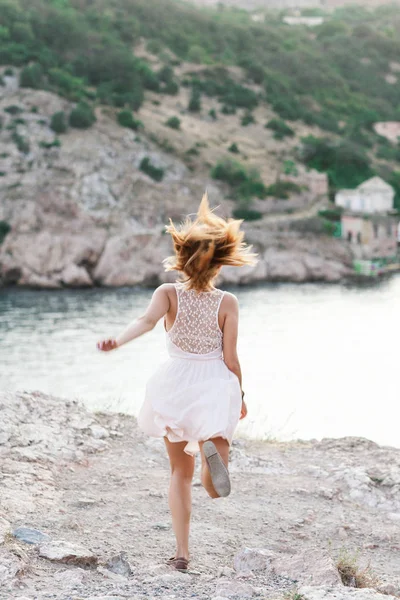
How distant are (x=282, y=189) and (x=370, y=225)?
19.0ft

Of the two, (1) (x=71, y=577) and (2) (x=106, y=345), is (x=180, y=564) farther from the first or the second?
(2) (x=106, y=345)

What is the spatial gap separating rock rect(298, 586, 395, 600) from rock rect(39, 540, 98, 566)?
1.05m

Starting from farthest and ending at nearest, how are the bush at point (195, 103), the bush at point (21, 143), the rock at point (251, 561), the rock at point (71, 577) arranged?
the bush at point (195, 103) < the bush at point (21, 143) < the rock at point (251, 561) < the rock at point (71, 577)

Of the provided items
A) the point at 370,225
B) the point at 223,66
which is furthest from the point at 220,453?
the point at 223,66

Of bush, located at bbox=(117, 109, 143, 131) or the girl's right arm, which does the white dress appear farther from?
bush, located at bbox=(117, 109, 143, 131)

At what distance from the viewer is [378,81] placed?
72.8 metres

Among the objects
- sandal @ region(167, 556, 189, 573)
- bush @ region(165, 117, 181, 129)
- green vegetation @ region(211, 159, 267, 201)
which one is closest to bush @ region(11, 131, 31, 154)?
bush @ region(165, 117, 181, 129)

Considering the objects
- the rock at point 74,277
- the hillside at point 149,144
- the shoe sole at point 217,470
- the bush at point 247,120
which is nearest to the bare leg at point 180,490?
the shoe sole at point 217,470

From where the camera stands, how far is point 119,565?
361cm

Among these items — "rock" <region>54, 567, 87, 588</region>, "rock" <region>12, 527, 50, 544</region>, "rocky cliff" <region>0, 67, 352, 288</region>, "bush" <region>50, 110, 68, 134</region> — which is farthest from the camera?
"bush" <region>50, 110, 68, 134</region>

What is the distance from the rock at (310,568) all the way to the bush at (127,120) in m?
46.4

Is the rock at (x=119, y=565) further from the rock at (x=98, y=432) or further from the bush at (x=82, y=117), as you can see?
the bush at (x=82, y=117)

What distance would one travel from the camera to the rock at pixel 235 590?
3.21 meters

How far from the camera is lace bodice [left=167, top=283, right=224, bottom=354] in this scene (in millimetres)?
3543
